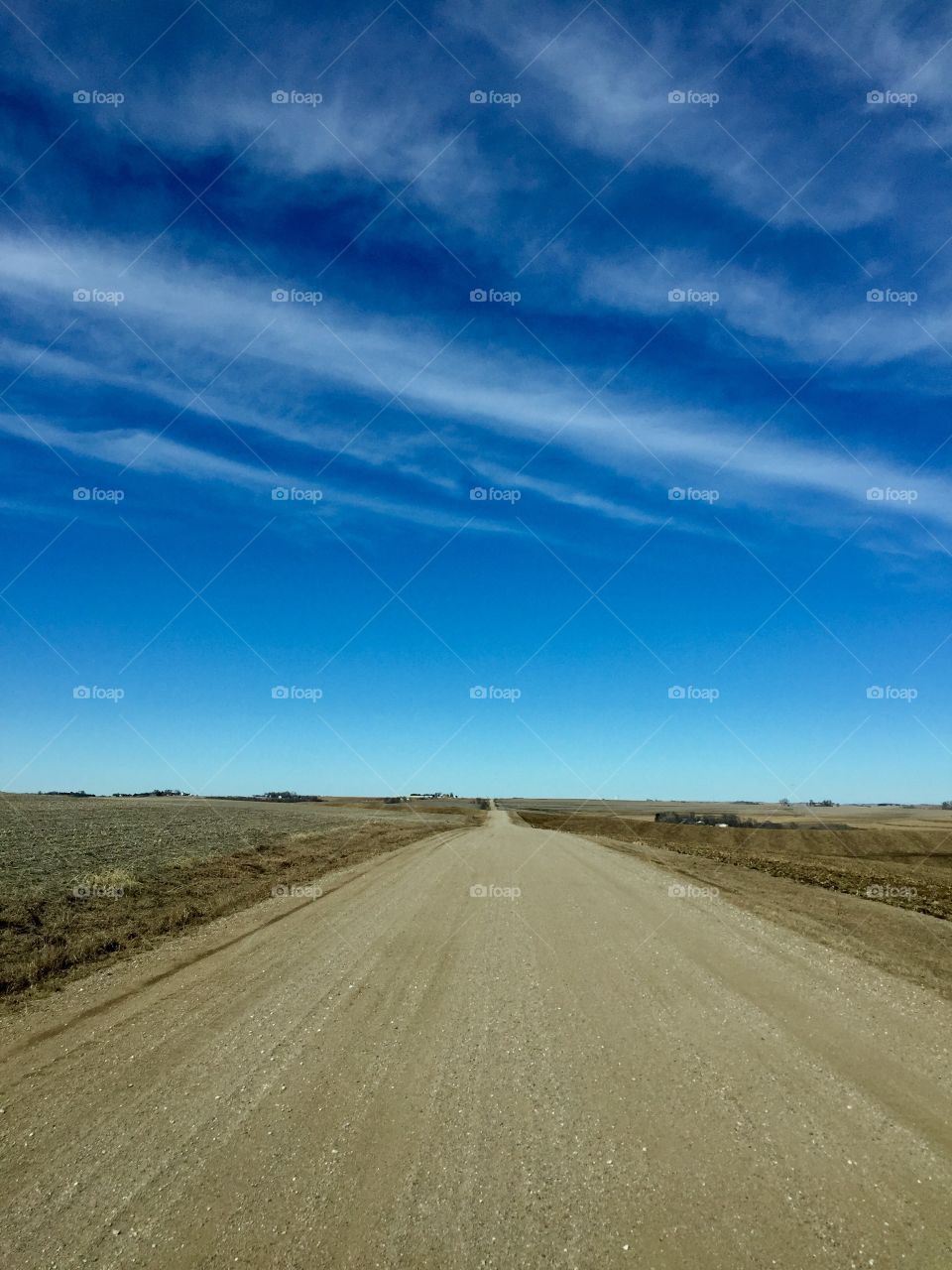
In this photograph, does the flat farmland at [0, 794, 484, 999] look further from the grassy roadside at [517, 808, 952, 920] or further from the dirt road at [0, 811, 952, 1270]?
the grassy roadside at [517, 808, 952, 920]

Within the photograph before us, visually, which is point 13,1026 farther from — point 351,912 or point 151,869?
point 151,869

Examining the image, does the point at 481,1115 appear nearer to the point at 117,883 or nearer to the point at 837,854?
the point at 117,883

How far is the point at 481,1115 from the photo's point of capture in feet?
17.5

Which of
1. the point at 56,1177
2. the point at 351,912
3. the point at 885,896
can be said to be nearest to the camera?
the point at 56,1177

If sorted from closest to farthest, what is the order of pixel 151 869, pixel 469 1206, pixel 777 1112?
pixel 469 1206
pixel 777 1112
pixel 151 869

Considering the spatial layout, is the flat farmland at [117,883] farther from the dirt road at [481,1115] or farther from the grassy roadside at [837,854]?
the grassy roadside at [837,854]

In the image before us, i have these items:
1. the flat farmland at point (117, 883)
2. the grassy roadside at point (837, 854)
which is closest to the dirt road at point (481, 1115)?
the flat farmland at point (117, 883)

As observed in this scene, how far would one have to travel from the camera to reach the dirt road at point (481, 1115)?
399 cm

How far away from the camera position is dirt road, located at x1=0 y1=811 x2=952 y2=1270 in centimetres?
399

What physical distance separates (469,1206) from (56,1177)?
9.63 feet

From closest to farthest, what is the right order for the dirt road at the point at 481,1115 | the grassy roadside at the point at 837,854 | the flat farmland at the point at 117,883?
the dirt road at the point at 481,1115 < the flat farmland at the point at 117,883 < the grassy roadside at the point at 837,854

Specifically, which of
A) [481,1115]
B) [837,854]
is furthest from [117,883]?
[837,854]

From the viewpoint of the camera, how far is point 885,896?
1717 cm

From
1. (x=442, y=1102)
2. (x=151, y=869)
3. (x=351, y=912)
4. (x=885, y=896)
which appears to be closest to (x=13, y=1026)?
(x=442, y=1102)
